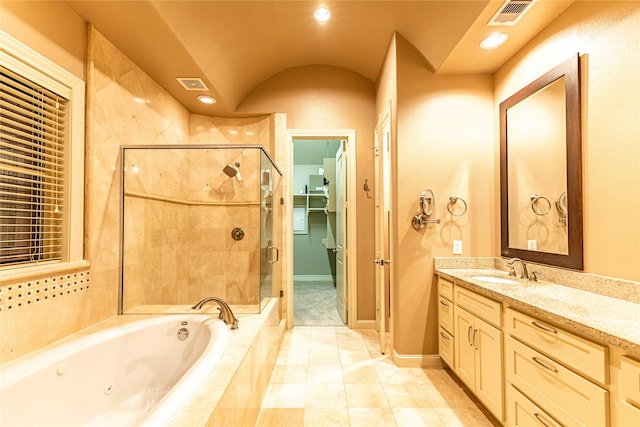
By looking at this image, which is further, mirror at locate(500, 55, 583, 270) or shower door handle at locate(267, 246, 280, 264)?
shower door handle at locate(267, 246, 280, 264)

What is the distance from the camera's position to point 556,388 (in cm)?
121

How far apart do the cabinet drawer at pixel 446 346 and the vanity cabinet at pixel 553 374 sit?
0.59m

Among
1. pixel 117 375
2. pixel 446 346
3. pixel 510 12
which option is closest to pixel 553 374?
pixel 446 346

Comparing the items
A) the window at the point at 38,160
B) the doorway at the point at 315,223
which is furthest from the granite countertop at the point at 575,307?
the doorway at the point at 315,223

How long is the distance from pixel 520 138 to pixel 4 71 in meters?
3.15

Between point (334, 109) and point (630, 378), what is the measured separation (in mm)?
3082

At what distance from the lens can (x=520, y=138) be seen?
2.12 meters

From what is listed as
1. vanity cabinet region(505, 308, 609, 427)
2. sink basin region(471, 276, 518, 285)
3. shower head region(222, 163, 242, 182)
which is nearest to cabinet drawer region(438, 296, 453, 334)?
sink basin region(471, 276, 518, 285)

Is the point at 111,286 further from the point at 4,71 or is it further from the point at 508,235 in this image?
the point at 508,235

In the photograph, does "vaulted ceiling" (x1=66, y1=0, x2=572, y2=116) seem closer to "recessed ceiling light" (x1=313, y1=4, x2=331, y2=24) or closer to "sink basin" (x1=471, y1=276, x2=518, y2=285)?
"recessed ceiling light" (x1=313, y1=4, x2=331, y2=24)

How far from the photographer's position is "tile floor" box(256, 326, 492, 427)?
1.74 metres

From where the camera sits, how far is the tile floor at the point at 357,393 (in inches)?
68.3

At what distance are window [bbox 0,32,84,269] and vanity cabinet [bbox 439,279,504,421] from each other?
2.56m

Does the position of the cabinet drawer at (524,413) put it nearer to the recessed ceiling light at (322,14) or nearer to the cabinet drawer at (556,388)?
the cabinet drawer at (556,388)
